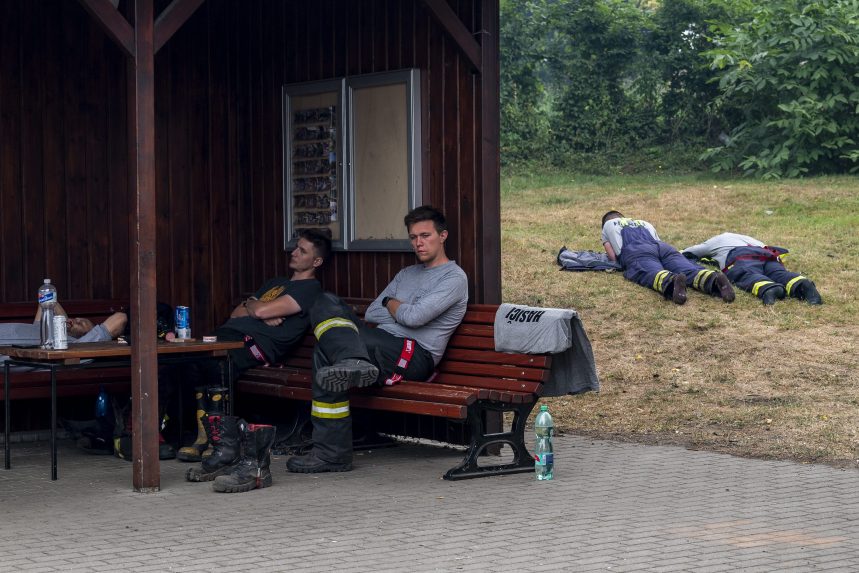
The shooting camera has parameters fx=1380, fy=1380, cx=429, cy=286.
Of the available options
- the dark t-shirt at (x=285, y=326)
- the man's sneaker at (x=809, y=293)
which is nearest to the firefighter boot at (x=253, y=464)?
the dark t-shirt at (x=285, y=326)

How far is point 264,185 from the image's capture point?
428 inches

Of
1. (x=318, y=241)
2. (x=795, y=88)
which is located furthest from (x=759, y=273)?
(x=795, y=88)

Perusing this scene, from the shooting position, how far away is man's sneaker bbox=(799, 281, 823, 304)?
13.8m

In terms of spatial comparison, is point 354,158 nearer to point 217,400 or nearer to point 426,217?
point 426,217

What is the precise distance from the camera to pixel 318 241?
999 cm

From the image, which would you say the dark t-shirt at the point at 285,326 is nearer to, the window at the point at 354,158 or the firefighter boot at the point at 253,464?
the window at the point at 354,158

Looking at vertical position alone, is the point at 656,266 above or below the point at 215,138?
below

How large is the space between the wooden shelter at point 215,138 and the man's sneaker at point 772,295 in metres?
5.34

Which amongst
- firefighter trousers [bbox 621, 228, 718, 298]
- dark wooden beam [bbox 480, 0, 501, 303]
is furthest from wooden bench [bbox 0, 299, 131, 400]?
firefighter trousers [bbox 621, 228, 718, 298]

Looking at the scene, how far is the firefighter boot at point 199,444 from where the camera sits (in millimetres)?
8859

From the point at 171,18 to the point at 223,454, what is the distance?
252 centimetres

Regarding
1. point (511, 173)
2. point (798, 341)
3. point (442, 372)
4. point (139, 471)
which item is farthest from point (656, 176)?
point (139, 471)

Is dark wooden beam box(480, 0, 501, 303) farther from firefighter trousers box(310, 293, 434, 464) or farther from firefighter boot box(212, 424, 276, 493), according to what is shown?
firefighter boot box(212, 424, 276, 493)

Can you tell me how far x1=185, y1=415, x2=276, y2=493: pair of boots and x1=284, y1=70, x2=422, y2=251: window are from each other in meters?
2.18
